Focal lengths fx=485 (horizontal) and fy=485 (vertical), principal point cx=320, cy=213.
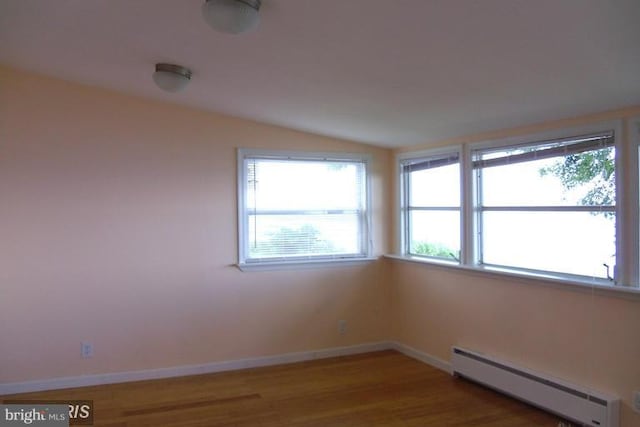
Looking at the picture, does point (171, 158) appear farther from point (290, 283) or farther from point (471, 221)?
point (471, 221)

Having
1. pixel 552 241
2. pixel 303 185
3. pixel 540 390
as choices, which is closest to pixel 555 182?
pixel 552 241

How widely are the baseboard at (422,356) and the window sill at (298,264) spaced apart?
3.01ft

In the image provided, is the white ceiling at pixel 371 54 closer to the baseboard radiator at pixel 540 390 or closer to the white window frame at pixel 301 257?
the white window frame at pixel 301 257

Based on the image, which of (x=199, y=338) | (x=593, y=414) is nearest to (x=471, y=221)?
(x=593, y=414)

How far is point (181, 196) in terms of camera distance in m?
4.27

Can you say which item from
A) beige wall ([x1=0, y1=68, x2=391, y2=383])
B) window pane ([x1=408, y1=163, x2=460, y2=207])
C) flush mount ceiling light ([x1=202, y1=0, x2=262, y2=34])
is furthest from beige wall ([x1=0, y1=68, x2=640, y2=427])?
flush mount ceiling light ([x1=202, y1=0, x2=262, y2=34])

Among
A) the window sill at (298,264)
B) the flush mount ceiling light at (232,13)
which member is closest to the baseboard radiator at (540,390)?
the window sill at (298,264)

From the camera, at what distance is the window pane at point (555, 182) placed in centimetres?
308

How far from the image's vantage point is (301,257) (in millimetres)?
4707

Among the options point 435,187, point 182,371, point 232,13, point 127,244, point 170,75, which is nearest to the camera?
point 232,13

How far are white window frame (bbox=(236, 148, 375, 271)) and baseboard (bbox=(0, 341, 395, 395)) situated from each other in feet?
2.81

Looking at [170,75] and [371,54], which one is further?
[170,75]

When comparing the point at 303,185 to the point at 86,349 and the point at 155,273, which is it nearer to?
the point at 155,273

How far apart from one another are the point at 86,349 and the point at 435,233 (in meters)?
3.20
